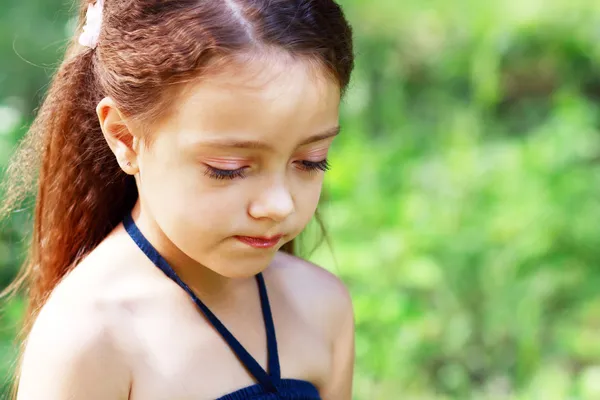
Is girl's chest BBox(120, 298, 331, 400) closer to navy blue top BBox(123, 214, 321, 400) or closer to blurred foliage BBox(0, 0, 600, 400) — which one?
navy blue top BBox(123, 214, 321, 400)

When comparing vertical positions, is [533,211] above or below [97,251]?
below

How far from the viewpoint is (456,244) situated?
10.3 feet

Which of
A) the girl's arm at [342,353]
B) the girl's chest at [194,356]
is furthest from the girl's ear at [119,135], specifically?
the girl's arm at [342,353]

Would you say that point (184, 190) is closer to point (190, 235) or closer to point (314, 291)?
→ point (190, 235)

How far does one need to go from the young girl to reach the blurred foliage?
46.4 inches

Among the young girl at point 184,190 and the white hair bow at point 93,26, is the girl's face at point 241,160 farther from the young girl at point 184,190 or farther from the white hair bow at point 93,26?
the white hair bow at point 93,26

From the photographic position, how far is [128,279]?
51.1 inches

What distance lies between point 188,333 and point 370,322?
158 centimetres

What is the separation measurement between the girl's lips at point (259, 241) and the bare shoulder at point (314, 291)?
0.26 meters

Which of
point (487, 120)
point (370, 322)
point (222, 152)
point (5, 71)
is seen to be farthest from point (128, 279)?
point (487, 120)

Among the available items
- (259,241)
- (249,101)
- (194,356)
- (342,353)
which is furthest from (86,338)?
(342,353)

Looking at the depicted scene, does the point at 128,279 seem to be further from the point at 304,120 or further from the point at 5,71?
the point at 5,71

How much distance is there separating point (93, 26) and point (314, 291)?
545mm

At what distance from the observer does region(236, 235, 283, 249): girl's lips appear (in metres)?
1.23
